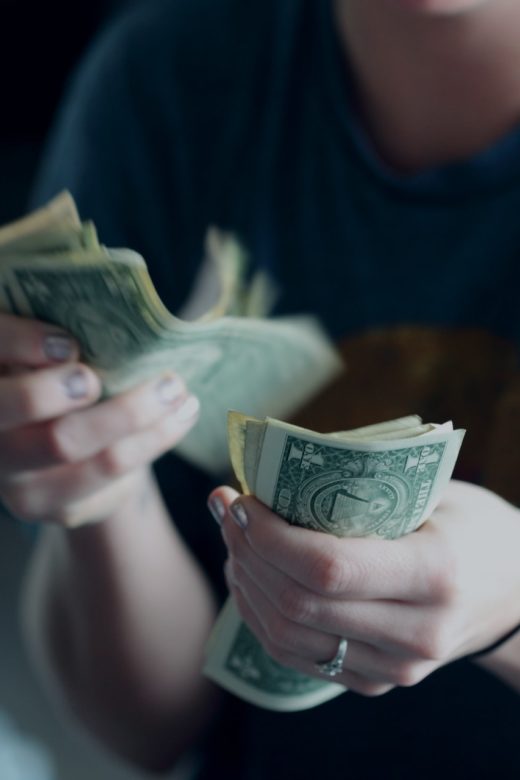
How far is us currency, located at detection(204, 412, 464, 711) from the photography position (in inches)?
14.0

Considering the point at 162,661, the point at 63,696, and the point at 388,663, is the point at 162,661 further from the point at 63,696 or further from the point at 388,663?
the point at 388,663

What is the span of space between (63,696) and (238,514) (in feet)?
1.57

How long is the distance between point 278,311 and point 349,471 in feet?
1.18

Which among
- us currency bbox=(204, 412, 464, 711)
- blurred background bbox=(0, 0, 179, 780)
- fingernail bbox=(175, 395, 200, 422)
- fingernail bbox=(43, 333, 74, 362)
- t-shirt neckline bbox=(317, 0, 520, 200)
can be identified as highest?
t-shirt neckline bbox=(317, 0, 520, 200)

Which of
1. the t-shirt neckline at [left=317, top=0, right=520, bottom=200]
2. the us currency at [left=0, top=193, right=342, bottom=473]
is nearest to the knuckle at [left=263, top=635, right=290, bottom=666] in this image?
the us currency at [left=0, top=193, right=342, bottom=473]

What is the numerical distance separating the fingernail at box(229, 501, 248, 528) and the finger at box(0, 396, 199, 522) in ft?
0.37

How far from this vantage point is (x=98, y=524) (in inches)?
23.2

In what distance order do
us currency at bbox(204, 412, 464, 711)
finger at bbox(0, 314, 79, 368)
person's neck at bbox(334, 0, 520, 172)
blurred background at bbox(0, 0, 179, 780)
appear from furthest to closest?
blurred background at bbox(0, 0, 179, 780)
person's neck at bbox(334, 0, 520, 172)
finger at bbox(0, 314, 79, 368)
us currency at bbox(204, 412, 464, 711)

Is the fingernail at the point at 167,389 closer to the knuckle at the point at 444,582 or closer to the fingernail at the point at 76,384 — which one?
the fingernail at the point at 76,384

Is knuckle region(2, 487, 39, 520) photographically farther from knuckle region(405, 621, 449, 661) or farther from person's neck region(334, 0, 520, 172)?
person's neck region(334, 0, 520, 172)

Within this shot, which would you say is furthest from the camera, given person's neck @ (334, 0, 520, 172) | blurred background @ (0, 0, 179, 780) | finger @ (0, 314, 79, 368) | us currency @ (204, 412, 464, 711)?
blurred background @ (0, 0, 179, 780)

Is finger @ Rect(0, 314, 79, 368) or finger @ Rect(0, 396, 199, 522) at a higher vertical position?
finger @ Rect(0, 314, 79, 368)

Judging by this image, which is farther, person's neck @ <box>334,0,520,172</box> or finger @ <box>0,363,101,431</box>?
person's neck @ <box>334,0,520,172</box>

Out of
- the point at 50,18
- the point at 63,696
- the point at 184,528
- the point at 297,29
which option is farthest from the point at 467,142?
the point at 50,18
